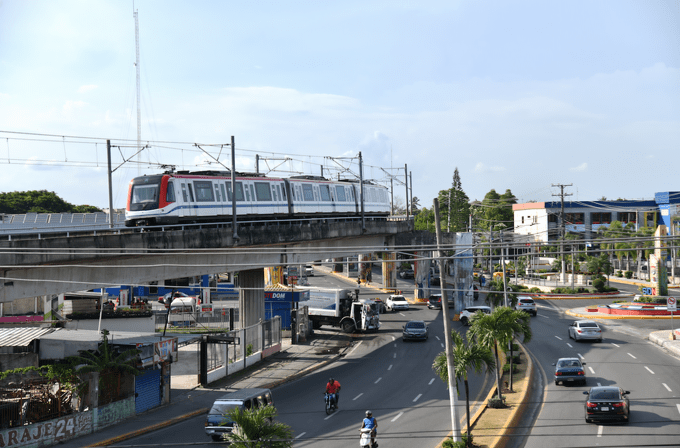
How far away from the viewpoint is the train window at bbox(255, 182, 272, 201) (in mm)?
37094

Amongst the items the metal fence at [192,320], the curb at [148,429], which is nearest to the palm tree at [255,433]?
the curb at [148,429]

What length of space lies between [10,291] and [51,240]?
214cm

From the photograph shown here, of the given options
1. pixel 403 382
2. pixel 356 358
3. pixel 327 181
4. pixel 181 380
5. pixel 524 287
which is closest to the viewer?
pixel 403 382

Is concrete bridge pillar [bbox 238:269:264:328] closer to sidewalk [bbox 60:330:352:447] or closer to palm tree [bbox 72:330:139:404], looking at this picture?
sidewalk [bbox 60:330:352:447]

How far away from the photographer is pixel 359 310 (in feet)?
151

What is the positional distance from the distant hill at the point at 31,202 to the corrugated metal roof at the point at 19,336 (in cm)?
8869

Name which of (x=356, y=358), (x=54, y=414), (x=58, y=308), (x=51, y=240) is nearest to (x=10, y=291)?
(x=51, y=240)

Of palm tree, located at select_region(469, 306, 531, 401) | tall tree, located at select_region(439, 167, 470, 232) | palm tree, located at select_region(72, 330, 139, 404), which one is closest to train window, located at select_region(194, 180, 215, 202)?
palm tree, located at select_region(72, 330, 139, 404)

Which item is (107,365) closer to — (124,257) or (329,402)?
(124,257)

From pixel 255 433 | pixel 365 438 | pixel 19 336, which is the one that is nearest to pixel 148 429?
pixel 19 336

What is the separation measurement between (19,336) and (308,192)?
21.9 metres

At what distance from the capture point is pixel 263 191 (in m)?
37.5

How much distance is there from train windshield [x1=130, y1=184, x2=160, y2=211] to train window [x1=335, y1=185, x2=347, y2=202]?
18605 mm

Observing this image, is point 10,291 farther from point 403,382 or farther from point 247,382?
point 403,382
